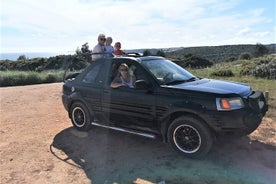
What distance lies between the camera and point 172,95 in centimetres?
551

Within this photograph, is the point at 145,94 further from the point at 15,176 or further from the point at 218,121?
the point at 15,176

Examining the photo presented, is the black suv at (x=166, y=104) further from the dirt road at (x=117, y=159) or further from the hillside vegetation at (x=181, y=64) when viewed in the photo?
the hillside vegetation at (x=181, y=64)

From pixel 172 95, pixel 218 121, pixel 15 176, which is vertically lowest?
pixel 15 176

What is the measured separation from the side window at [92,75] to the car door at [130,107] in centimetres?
46

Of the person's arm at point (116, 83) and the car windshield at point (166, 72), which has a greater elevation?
the car windshield at point (166, 72)

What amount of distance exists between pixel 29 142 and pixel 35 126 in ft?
3.88

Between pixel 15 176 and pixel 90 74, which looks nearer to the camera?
pixel 15 176

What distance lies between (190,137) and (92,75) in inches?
96.3

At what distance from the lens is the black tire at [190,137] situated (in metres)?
5.22

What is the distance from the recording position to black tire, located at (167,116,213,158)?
17.1ft

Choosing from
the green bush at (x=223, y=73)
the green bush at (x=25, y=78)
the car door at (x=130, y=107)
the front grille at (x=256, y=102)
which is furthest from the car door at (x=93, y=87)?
the green bush at (x=25, y=78)

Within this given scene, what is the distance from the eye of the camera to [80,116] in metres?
7.16

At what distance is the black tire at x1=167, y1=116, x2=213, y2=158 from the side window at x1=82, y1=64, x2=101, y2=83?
6.58 feet

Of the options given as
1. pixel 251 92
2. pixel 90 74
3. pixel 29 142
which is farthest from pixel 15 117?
pixel 251 92
